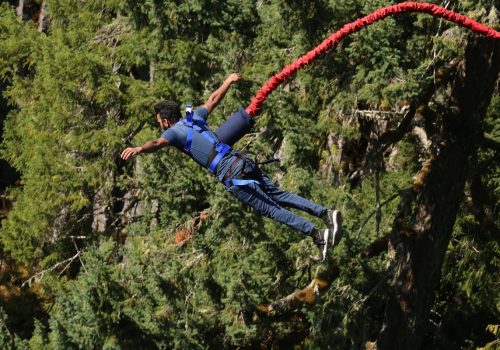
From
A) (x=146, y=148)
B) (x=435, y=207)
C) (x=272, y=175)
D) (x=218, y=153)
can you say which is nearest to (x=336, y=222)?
(x=218, y=153)

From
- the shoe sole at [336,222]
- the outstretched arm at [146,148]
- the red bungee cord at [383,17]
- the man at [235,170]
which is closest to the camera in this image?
the outstretched arm at [146,148]

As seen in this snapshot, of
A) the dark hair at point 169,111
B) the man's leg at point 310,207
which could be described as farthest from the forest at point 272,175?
the dark hair at point 169,111

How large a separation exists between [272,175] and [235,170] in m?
4.07

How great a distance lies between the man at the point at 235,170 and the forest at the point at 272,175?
1.88 metres

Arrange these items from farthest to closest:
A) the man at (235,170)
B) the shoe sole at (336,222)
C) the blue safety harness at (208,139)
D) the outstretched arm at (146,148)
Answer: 1. the blue safety harness at (208,139)
2. the man at (235,170)
3. the shoe sole at (336,222)
4. the outstretched arm at (146,148)

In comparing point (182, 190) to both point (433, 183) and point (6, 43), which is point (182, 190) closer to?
point (433, 183)

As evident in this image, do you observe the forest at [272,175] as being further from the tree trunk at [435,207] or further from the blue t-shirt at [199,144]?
the blue t-shirt at [199,144]

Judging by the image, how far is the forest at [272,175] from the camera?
991 cm

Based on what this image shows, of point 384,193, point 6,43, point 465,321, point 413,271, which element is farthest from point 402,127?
point 6,43

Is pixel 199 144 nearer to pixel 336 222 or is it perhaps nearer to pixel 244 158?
pixel 244 158

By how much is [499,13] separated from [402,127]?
57.6 inches

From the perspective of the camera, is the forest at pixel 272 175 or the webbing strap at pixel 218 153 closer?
the webbing strap at pixel 218 153

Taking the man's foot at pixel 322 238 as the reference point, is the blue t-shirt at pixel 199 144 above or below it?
above

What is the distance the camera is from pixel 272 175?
1174 centimetres
